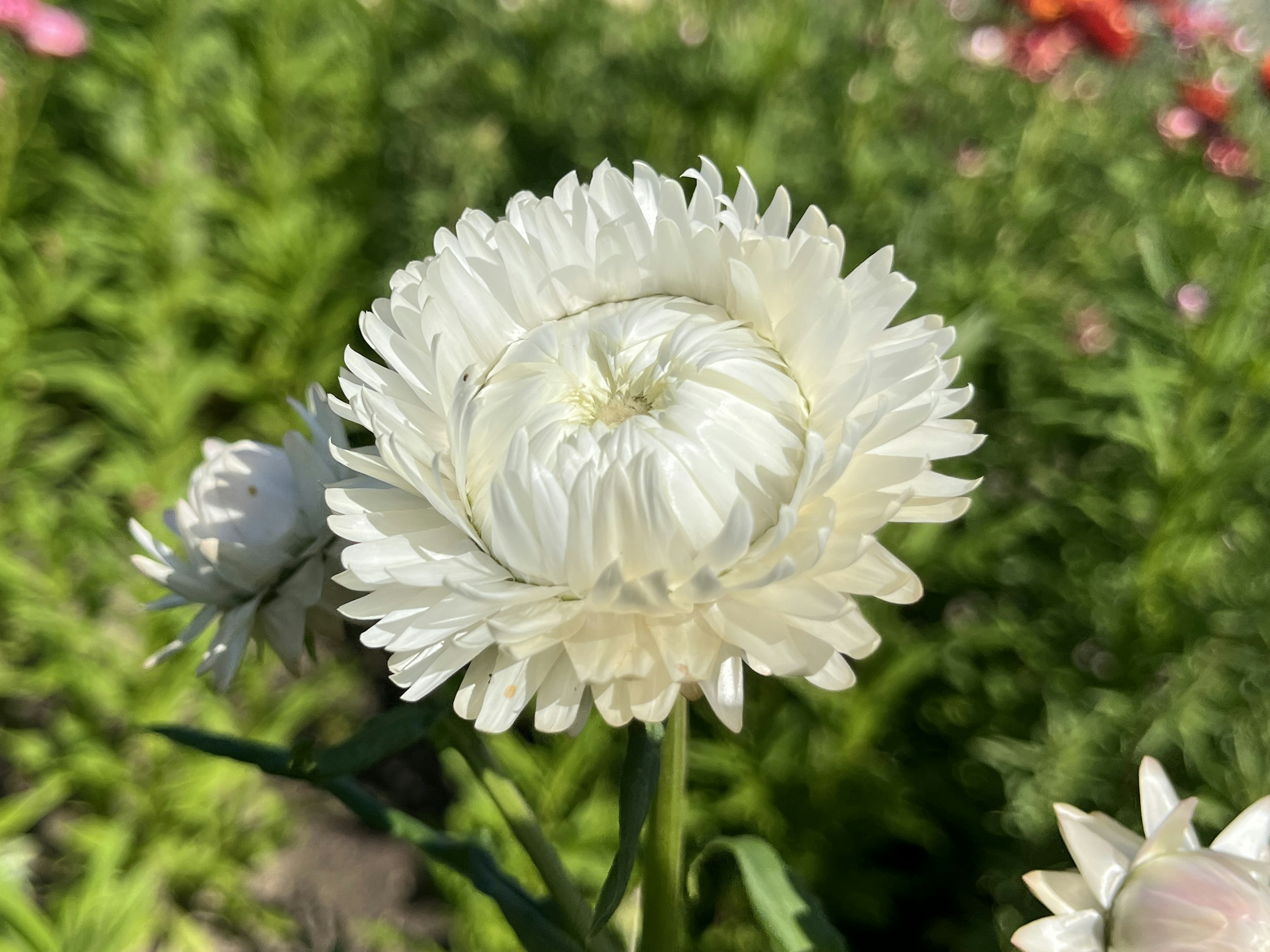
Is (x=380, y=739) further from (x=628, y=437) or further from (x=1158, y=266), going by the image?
(x=1158, y=266)

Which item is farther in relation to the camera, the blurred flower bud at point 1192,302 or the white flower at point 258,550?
the blurred flower bud at point 1192,302

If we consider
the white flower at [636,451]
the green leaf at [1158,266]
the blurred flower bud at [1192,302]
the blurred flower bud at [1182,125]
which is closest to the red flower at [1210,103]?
the blurred flower bud at [1182,125]

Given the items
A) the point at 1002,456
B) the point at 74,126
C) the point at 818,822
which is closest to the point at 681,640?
the point at 818,822

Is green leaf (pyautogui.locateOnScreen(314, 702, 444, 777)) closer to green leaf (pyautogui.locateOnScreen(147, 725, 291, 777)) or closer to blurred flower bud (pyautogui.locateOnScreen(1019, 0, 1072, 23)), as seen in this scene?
green leaf (pyautogui.locateOnScreen(147, 725, 291, 777))

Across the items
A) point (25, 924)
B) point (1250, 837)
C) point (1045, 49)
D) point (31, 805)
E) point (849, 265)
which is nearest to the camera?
point (1250, 837)

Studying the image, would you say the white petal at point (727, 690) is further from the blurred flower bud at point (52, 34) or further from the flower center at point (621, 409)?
the blurred flower bud at point (52, 34)

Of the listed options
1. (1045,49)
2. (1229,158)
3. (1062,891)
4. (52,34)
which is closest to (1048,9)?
(1045,49)

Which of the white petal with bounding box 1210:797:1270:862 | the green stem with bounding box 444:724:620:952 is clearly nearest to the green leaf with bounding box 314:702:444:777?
the green stem with bounding box 444:724:620:952
